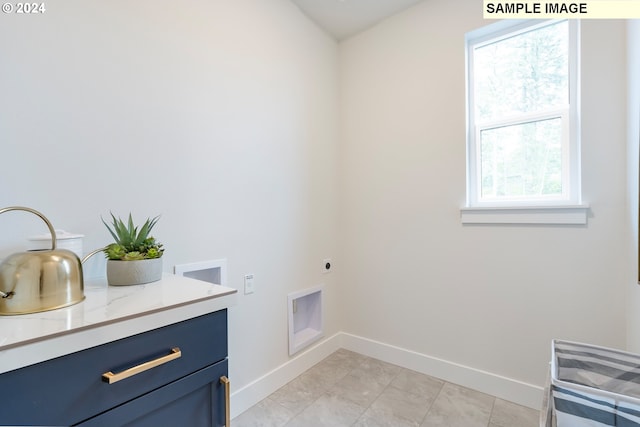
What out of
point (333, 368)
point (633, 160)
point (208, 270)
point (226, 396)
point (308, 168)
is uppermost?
point (308, 168)

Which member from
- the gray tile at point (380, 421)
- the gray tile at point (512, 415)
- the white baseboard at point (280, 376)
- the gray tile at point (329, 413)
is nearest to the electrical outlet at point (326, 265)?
the white baseboard at point (280, 376)

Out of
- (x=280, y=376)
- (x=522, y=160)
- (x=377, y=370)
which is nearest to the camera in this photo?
(x=522, y=160)

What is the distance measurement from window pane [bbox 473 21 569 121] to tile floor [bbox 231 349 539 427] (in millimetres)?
1819

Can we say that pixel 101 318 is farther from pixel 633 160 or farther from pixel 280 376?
pixel 633 160

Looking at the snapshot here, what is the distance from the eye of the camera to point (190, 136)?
1.48 m

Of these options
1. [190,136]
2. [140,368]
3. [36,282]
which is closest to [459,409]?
[140,368]

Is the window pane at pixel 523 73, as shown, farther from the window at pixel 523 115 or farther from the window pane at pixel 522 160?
the window pane at pixel 522 160

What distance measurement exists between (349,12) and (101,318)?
242cm

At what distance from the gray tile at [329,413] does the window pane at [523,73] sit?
2045 millimetres

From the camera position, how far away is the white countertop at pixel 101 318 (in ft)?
1.87

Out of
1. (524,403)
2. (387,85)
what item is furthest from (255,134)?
(524,403)

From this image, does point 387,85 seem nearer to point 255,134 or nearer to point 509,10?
point 509,10

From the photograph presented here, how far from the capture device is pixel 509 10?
175 cm
